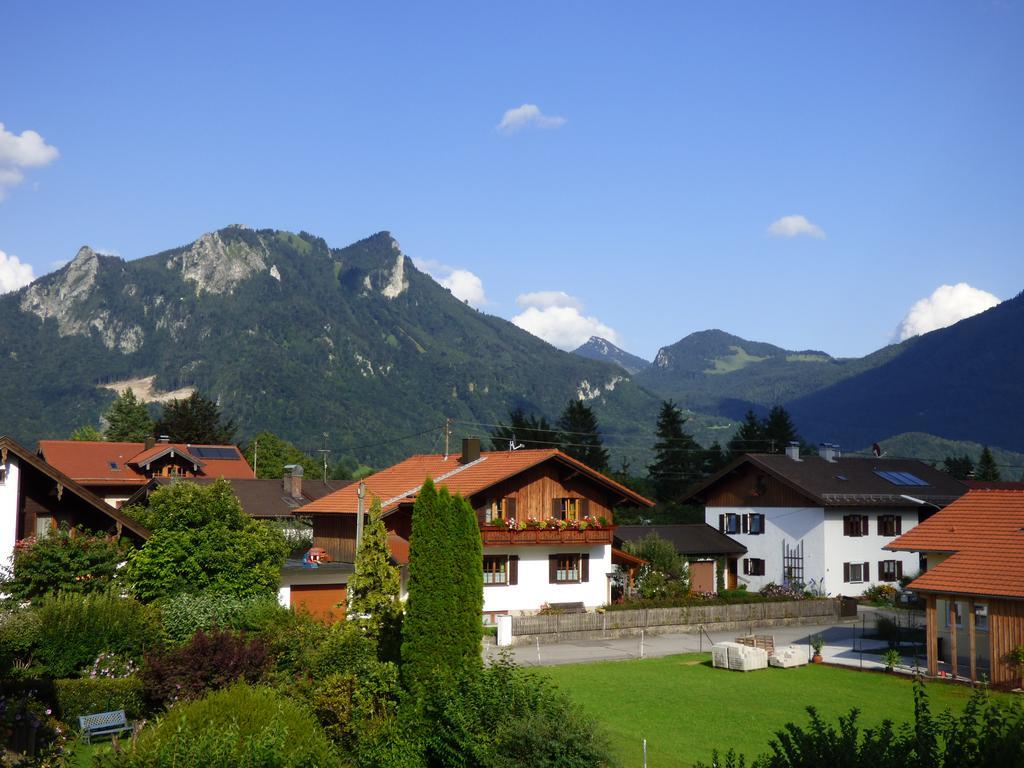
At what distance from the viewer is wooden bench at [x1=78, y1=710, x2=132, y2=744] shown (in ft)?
61.5

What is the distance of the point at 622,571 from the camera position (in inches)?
1786

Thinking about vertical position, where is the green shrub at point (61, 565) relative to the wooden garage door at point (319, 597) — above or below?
above

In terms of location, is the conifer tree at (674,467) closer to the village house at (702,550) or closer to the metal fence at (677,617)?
the village house at (702,550)

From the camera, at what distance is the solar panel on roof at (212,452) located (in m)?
76.2

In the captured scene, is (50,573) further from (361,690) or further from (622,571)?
(622,571)

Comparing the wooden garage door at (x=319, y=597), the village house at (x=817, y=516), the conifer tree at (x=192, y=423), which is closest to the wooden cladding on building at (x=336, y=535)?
the wooden garage door at (x=319, y=597)

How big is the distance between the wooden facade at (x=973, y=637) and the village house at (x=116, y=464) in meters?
49.9

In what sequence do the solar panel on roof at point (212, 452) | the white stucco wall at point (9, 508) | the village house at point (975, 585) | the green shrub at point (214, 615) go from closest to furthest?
the green shrub at point (214, 615), the village house at point (975, 585), the white stucco wall at point (9, 508), the solar panel on roof at point (212, 452)

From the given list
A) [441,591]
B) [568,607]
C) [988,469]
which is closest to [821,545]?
[568,607]

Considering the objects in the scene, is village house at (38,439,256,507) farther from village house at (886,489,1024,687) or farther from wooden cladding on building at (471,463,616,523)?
village house at (886,489,1024,687)

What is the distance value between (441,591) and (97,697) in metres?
7.95

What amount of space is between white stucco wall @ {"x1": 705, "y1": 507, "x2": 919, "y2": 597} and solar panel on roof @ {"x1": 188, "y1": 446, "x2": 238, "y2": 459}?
4410 cm

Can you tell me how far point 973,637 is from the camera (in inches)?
1065

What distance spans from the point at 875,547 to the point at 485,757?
40789 mm
